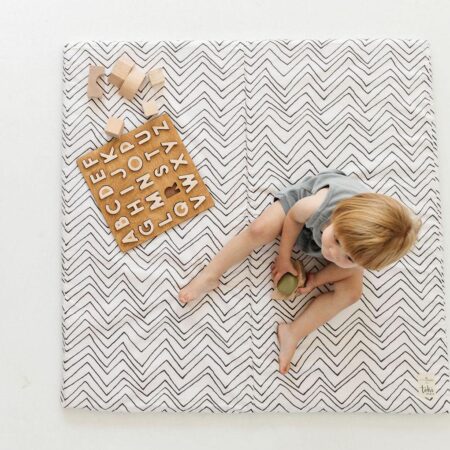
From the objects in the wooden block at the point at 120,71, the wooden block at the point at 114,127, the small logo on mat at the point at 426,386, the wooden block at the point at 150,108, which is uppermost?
the wooden block at the point at 120,71

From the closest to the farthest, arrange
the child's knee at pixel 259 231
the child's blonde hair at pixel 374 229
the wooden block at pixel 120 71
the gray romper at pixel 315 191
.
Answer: the child's blonde hair at pixel 374 229 → the gray romper at pixel 315 191 → the child's knee at pixel 259 231 → the wooden block at pixel 120 71

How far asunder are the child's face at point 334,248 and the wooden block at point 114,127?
0.57 metres

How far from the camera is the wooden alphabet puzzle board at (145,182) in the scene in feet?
4.66

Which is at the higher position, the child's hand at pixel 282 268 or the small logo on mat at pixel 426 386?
the child's hand at pixel 282 268

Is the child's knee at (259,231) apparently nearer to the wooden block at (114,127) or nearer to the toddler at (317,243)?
the toddler at (317,243)

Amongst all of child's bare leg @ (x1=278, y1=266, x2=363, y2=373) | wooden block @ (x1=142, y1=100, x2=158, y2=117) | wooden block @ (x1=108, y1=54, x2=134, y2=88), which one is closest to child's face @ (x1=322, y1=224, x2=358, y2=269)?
child's bare leg @ (x1=278, y1=266, x2=363, y2=373)

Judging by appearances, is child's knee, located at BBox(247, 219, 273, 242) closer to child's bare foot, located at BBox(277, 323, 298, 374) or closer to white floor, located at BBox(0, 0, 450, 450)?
child's bare foot, located at BBox(277, 323, 298, 374)

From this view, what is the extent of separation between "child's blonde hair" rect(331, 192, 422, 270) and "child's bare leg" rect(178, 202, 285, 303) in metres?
0.26

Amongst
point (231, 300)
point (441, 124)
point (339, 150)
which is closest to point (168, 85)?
point (339, 150)

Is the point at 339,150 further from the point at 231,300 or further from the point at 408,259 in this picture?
the point at 231,300

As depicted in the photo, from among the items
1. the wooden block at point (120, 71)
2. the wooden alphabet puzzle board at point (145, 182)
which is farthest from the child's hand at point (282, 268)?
the wooden block at point (120, 71)

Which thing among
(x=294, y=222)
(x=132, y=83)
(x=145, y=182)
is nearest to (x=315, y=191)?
(x=294, y=222)

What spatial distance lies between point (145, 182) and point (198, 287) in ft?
0.94

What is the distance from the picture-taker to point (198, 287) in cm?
138
